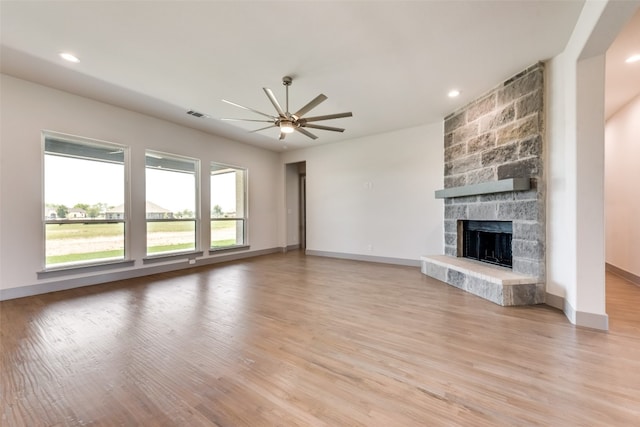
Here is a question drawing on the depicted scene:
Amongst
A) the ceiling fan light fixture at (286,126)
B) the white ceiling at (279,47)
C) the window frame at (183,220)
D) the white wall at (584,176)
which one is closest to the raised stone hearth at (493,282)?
the white wall at (584,176)

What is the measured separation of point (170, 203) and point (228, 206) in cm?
149

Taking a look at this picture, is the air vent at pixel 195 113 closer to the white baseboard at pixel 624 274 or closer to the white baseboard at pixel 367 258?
the white baseboard at pixel 367 258

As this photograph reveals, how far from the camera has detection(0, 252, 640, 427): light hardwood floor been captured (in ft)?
4.84

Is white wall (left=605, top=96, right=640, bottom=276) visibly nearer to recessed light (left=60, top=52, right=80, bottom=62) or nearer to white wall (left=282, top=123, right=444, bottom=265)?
white wall (left=282, top=123, right=444, bottom=265)

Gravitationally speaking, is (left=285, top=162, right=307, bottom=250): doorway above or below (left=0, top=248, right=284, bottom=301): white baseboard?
above

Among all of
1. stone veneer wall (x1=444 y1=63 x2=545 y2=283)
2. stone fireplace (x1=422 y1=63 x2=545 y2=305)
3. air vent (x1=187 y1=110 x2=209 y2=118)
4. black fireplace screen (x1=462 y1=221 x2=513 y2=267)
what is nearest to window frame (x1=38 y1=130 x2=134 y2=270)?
air vent (x1=187 y1=110 x2=209 y2=118)

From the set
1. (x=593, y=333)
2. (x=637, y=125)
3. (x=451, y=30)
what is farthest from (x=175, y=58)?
(x=637, y=125)

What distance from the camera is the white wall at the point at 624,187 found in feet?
12.9

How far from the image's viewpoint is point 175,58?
302 centimetres

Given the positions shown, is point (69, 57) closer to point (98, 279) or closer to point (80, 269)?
point (80, 269)

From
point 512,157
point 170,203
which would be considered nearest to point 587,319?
point 512,157

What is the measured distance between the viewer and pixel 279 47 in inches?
110

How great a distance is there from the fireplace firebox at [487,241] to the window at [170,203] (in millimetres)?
5784

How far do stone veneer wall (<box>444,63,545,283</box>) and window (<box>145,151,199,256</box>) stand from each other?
5.70 m
